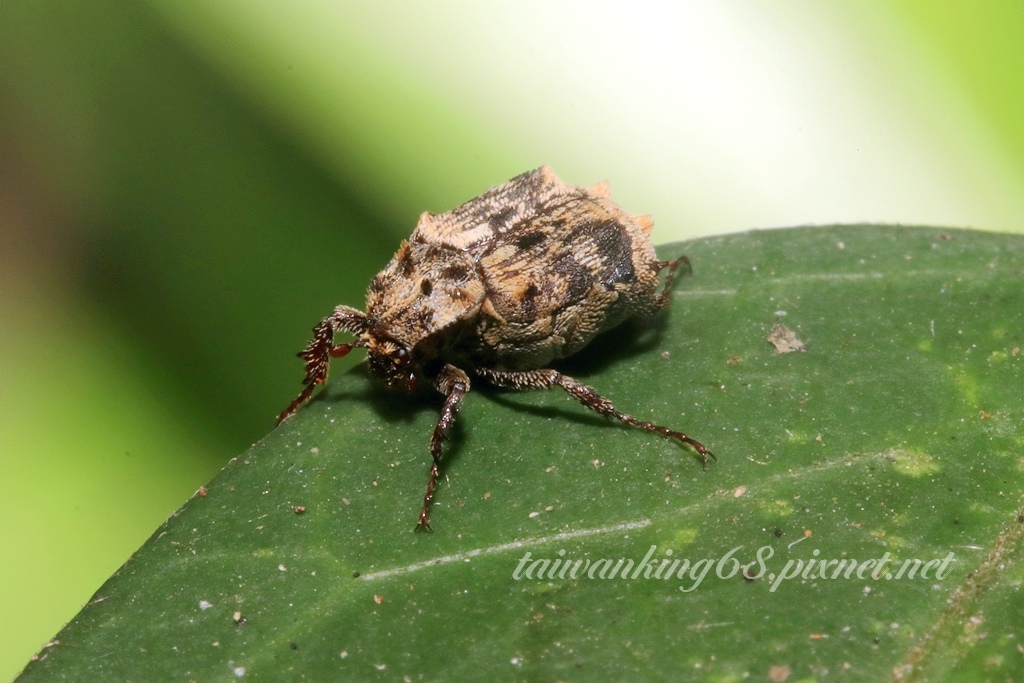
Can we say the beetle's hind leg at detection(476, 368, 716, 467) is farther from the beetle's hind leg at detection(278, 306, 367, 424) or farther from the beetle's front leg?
the beetle's hind leg at detection(278, 306, 367, 424)

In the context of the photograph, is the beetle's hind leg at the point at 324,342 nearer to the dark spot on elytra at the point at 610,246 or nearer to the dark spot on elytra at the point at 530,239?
the dark spot on elytra at the point at 530,239

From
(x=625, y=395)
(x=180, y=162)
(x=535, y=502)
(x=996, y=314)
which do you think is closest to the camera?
(x=535, y=502)

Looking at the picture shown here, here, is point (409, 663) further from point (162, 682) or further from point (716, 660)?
point (716, 660)

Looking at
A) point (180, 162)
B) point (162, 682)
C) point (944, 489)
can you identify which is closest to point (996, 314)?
point (944, 489)

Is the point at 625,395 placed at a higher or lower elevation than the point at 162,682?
lower

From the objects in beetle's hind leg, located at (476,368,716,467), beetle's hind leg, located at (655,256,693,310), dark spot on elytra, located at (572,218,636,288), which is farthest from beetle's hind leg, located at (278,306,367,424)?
beetle's hind leg, located at (655,256,693,310)

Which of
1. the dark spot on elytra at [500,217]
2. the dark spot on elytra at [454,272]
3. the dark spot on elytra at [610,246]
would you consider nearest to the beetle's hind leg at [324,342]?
the dark spot on elytra at [454,272]

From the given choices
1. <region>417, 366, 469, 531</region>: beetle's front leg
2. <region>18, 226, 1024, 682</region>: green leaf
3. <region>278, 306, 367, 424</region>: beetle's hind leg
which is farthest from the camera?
<region>278, 306, 367, 424</region>: beetle's hind leg
